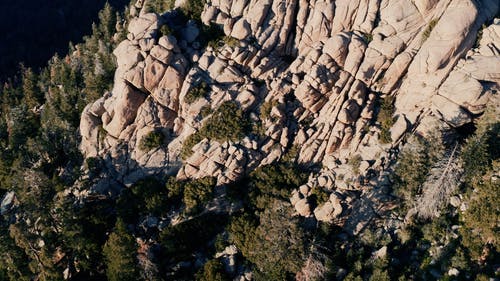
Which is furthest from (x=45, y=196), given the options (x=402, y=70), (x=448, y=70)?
(x=448, y=70)

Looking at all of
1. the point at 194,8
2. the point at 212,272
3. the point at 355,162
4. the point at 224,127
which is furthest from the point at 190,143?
the point at 355,162

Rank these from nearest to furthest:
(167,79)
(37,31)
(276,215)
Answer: (276,215) → (167,79) → (37,31)

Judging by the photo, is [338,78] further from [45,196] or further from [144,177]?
[45,196]

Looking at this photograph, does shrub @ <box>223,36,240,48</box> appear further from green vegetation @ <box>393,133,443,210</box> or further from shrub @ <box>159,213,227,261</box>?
green vegetation @ <box>393,133,443,210</box>

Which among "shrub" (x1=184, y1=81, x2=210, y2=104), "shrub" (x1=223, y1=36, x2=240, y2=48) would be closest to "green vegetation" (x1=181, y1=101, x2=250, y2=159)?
"shrub" (x1=184, y1=81, x2=210, y2=104)

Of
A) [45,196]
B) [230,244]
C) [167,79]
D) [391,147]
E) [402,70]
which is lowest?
[45,196]

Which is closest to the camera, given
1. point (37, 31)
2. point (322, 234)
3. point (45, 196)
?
point (322, 234)

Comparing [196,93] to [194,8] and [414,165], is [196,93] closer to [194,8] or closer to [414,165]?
[194,8]
